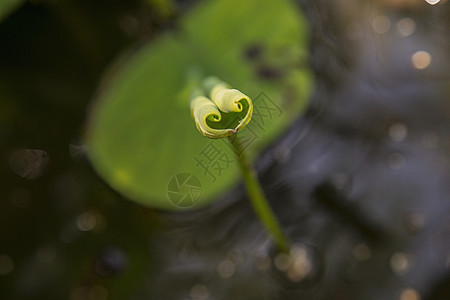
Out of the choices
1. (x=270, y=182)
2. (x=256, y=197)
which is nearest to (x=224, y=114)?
(x=256, y=197)

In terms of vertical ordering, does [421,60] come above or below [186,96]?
below

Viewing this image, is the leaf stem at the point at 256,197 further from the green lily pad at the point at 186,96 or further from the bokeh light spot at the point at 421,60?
the bokeh light spot at the point at 421,60

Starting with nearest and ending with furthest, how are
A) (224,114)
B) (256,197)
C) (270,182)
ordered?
(224,114)
(256,197)
(270,182)

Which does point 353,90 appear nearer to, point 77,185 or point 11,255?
point 77,185

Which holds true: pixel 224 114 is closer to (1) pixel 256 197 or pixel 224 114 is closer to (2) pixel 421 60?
(1) pixel 256 197

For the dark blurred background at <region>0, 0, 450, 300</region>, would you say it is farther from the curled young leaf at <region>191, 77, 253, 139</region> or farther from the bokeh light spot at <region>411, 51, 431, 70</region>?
the curled young leaf at <region>191, 77, 253, 139</region>

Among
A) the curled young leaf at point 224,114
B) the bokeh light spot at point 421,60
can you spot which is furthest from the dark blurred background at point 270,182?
the curled young leaf at point 224,114

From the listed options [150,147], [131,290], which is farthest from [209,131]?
[131,290]
